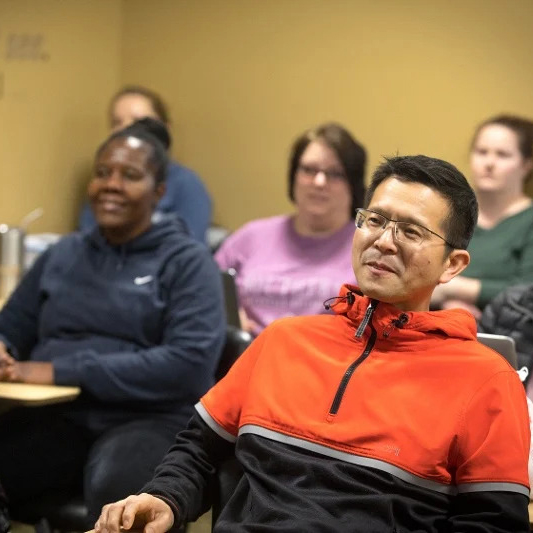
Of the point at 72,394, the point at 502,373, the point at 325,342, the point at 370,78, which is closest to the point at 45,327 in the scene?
the point at 72,394

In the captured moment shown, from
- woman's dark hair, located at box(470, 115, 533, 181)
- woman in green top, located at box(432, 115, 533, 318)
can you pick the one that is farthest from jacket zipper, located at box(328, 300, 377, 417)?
woman's dark hair, located at box(470, 115, 533, 181)

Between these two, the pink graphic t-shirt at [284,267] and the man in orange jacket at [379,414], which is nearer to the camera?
the man in orange jacket at [379,414]

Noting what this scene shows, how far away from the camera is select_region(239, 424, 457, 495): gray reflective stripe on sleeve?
162 centimetres

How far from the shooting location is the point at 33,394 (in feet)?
7.41

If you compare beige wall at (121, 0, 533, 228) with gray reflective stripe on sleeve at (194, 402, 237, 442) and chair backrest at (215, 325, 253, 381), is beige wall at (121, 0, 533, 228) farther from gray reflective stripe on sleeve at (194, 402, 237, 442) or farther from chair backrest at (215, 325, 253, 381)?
gray reflective stripe on sleeve at (194, 402, 237, 442)

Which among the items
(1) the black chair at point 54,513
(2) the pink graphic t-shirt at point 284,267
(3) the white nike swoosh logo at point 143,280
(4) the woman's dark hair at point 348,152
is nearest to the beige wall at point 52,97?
(2) the pink graphic t-shirt at point 284,267

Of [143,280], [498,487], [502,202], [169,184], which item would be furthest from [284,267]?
[498,487]

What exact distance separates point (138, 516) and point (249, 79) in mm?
3240

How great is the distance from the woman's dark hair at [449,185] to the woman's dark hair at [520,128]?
2.12 m

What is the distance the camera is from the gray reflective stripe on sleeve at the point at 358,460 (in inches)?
63.7

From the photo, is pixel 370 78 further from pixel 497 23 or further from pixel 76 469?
pixel 76 469

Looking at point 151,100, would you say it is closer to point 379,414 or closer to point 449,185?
point 449,185

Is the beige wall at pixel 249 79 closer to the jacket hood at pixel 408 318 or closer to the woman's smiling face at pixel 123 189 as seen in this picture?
the woman's smiling face at pixel 123 189

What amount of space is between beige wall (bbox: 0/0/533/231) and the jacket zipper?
251 centimetres
